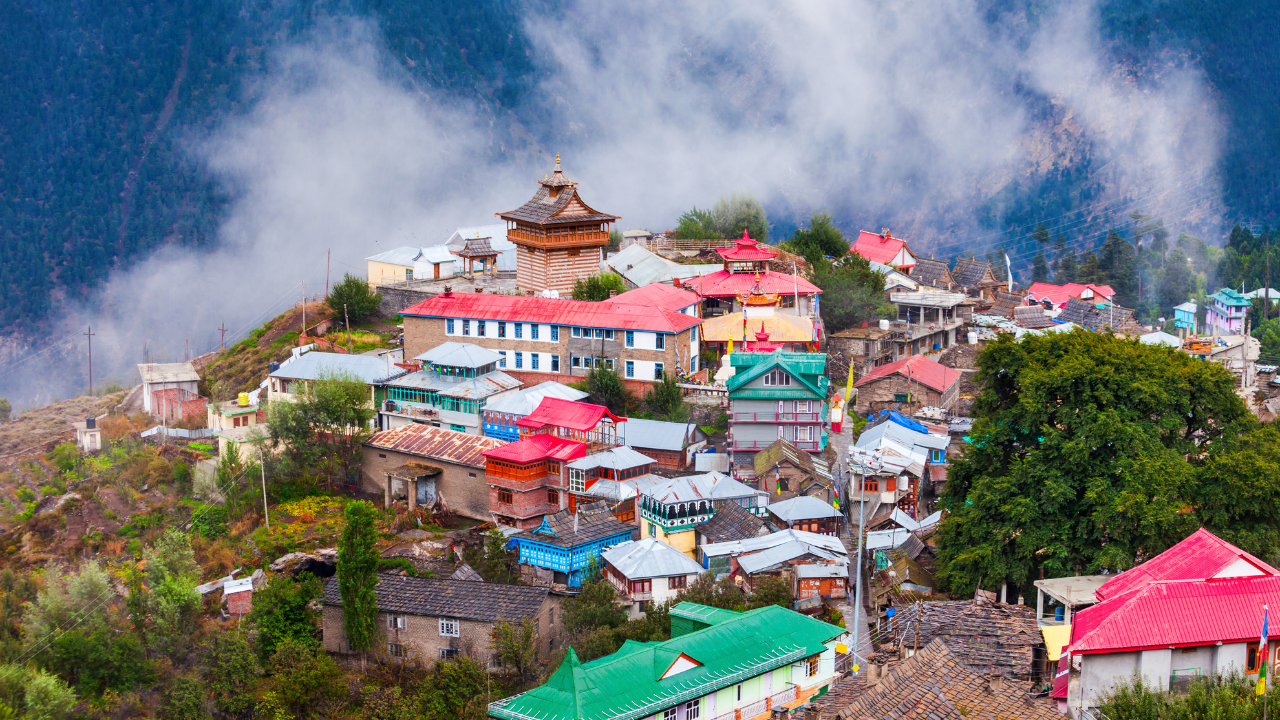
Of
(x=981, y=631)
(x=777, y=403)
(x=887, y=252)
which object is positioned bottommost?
(x=981, y=631)

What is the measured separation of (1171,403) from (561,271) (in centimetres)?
3339

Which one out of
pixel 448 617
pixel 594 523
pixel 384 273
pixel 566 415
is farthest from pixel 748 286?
pixel 448 617

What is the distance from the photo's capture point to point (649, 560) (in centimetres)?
3800

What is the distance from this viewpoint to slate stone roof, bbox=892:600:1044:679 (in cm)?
2827

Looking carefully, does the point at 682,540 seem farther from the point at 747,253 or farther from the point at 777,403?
the point at 747,253

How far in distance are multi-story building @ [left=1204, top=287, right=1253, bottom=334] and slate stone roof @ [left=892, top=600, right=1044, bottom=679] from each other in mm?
65166

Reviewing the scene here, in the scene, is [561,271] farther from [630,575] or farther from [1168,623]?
[1168,623]

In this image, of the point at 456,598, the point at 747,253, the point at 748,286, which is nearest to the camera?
the point at 456,598

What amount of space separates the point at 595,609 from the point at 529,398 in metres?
14.6

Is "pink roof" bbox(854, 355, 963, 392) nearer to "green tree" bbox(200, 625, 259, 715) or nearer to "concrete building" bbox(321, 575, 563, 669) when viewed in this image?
"concrete building" bbox(321, 575, 563, 669)

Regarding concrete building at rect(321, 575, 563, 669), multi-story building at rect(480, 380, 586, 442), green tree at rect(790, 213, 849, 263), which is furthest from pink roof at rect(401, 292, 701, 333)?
green tree at rect(790, 213, 849, 263)

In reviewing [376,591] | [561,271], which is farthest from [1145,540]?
[561,271]

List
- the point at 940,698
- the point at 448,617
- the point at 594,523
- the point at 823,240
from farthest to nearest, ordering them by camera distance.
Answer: the point at 823,240
the point at 594,523
the point at 448,617
the point at 940,698

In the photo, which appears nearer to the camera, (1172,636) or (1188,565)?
(1172,636)
